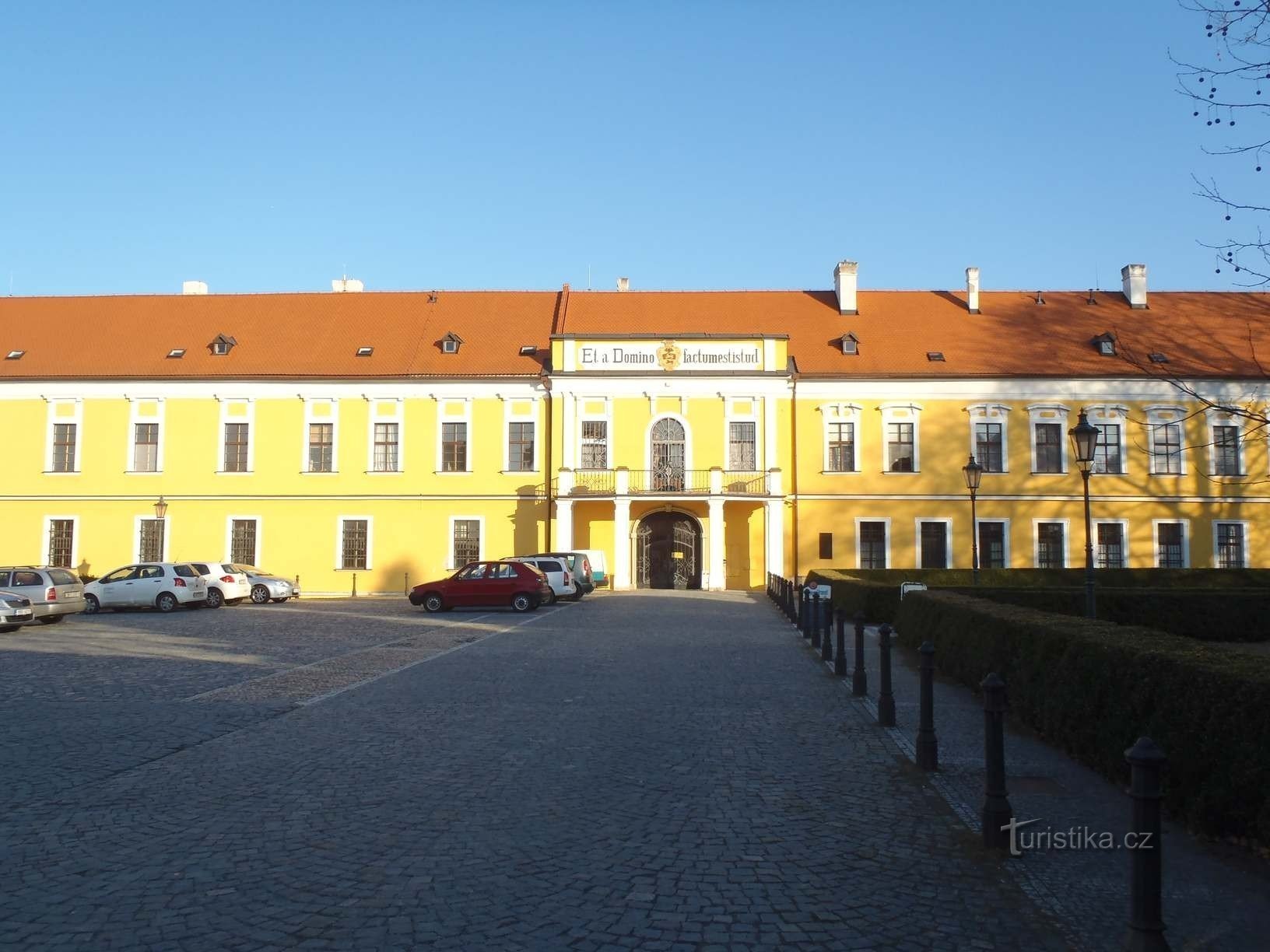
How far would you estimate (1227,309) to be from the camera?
150 ft

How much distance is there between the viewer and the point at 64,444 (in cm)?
4219

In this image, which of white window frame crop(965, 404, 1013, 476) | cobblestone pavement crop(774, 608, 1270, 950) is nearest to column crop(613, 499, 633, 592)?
white window frame crop(965, 404, 1013, 476)

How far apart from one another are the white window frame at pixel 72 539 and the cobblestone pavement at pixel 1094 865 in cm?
4002

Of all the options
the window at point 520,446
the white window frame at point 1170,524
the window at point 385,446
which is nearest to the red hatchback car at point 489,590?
the window at point 520,446

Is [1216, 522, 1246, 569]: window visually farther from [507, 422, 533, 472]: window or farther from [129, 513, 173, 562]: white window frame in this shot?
[129, 513, 173, 562]: white window frame

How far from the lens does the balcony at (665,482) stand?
128ft

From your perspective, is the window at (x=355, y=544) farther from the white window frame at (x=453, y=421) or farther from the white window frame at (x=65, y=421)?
the white window frame at (x=65, y=421)

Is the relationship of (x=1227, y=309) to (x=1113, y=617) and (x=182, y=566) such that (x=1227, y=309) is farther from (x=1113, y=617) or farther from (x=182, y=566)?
(x=182, y=566)

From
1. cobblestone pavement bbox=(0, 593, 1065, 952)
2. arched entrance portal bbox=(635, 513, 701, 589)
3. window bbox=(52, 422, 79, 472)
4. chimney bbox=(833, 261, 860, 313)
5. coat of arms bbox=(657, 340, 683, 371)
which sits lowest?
cobblestone pavement bbox=(0, 593, 1065, 952)

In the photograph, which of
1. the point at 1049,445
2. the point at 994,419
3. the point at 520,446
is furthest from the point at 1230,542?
the point at 520,446

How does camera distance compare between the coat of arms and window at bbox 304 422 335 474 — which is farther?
window at bbox 304 422 335 474

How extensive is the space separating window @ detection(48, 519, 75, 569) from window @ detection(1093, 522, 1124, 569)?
132 ft

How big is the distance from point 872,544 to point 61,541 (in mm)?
32204

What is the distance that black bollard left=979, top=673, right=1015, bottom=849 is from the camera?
6262 millimetres
